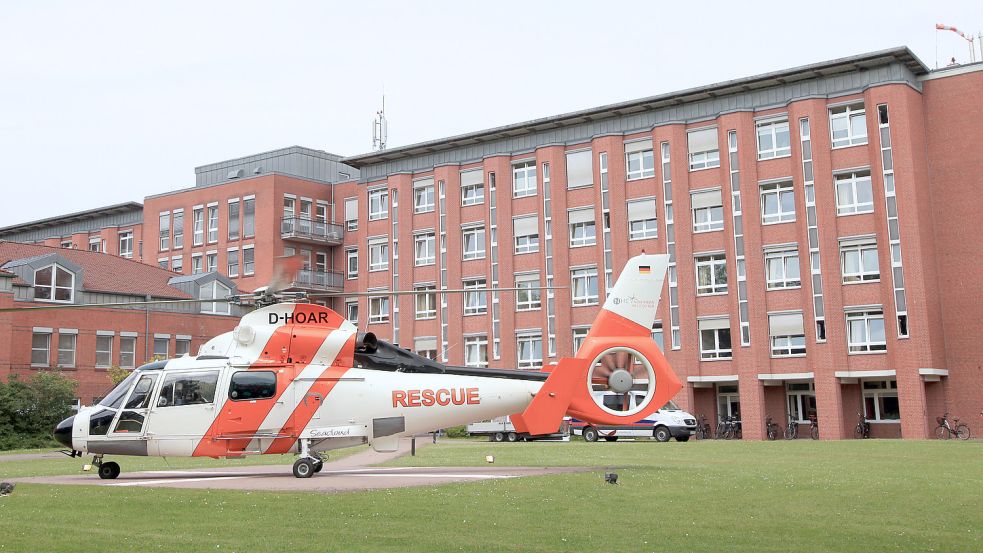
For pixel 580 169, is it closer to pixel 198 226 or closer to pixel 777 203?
pixel 777 203

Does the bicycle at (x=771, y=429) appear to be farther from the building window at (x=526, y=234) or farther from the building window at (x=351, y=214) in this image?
the building window at (x=351, y=214)

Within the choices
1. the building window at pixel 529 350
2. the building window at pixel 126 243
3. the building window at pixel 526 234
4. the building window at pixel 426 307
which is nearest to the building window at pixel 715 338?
the building window at pixel 529 350

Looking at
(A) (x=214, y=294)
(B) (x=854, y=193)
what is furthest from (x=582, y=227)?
(A) (x=214, y=294)

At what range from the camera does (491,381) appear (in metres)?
19.0

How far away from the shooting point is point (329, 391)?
60.3ft

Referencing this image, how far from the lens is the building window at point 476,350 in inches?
2109

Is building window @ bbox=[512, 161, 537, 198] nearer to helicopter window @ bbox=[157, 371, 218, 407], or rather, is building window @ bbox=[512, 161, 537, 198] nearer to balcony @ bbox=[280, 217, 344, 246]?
balcony @ bbox=[280, 217, 344, 246]

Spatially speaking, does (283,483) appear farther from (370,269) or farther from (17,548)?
(370,269)

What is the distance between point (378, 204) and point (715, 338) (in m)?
23.3

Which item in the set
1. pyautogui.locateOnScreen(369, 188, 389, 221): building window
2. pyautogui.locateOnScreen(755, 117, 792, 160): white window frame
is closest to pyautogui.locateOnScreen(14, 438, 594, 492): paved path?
pyautogui.locateOnScreen(755, 117, 792, 160): white window frame

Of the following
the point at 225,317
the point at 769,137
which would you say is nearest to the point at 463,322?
the point at 225,317

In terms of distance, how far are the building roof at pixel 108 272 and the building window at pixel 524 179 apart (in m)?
19.2

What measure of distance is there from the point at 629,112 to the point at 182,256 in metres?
33.3

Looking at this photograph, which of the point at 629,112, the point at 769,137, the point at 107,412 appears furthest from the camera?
the point at 629,112
